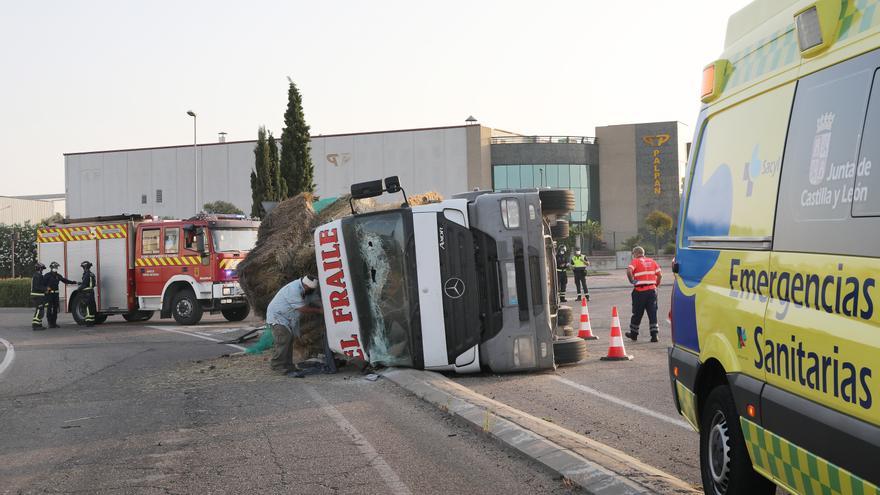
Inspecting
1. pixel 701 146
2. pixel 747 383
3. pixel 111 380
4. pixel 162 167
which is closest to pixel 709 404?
pixel 747 383

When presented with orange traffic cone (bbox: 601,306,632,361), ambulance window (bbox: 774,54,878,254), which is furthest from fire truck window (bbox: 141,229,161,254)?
ambulance window (bbox: 774,54,878,254)

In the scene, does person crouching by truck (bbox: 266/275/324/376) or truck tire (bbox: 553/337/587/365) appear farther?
person crouching by truck (bbox: 266/275/324/376)

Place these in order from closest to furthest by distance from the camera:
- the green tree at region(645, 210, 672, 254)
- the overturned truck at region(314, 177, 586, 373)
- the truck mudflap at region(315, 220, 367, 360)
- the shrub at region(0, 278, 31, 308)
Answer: the overturned truck at region(314, 177, 586, 373) → the truck mudflap at region(315, 220, 367, 360) → the shrub at region(0, 278, 31, 308) → the green tree at region(645, 210, 672, 254)

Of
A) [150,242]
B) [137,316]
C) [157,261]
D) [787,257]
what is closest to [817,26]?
[787,257]

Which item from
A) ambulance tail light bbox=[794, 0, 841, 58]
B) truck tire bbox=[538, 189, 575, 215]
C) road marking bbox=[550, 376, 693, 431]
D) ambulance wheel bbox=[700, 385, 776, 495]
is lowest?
road marking bbox=[550, 376, 693, 431]

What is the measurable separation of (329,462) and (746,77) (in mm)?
4084

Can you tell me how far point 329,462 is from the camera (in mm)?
7133

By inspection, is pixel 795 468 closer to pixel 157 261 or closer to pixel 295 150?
pixel 157 261

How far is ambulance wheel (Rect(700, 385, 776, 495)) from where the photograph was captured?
4.97 meters

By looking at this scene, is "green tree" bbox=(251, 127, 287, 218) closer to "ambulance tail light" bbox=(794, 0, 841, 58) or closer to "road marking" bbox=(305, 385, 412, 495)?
"road marking" bbox=(305, 385, 412, 495)

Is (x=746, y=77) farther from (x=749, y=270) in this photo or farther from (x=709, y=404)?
(x=709, y=404)

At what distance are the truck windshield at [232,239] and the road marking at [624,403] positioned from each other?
47.2 ft

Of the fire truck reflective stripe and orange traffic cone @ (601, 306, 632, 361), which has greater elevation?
the fire truck reflective stripe

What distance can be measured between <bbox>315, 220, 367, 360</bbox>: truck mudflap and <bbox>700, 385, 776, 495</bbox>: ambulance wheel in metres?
6.98
